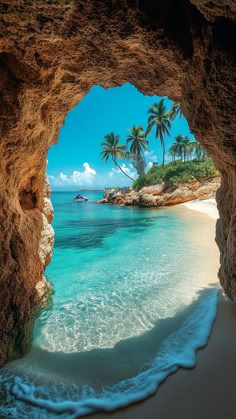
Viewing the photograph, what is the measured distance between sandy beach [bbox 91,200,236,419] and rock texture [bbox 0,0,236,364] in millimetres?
995

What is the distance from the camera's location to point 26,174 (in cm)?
359

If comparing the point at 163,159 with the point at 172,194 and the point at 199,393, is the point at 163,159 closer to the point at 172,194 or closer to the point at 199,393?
the point at 172,194

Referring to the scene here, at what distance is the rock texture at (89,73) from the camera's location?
6.13 feet

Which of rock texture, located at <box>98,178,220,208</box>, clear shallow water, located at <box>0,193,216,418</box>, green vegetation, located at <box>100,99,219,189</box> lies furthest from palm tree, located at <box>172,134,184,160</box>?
clear shallow water, located at <box>0,193,216,418</box>

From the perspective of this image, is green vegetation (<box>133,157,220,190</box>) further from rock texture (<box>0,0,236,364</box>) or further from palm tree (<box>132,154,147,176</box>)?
rock texture (<box>0,0,236,364</box>)

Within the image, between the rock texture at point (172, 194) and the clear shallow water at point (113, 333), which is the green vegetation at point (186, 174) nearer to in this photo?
the rock texture at point (172, 194)

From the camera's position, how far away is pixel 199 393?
7.48 ft

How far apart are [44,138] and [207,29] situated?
2.76 m

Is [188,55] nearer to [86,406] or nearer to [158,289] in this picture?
[86,406]

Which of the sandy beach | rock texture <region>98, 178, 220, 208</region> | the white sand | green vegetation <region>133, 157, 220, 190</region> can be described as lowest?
the sandy beach

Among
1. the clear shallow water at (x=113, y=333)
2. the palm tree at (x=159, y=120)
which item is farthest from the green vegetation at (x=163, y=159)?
the clear shallow water at (x=113, y=333)

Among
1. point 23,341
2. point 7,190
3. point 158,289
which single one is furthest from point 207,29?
point 158,289

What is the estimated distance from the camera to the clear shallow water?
2535 mm

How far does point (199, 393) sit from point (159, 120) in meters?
37.7
